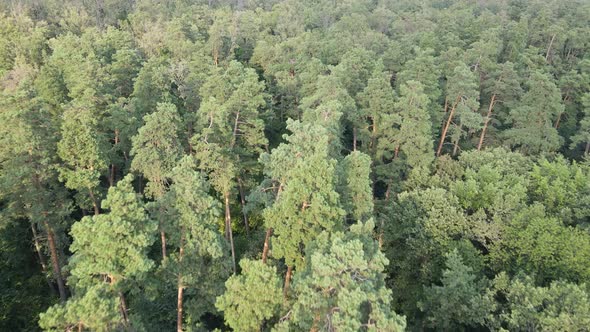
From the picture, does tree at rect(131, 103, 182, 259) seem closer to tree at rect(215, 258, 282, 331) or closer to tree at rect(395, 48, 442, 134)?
tree at rect(215, 258, 282, 331)

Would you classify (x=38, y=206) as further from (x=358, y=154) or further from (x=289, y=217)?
(x=358, y=154)

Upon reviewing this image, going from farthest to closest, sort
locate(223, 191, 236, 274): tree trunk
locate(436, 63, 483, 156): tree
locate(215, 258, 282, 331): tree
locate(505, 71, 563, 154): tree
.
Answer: locate(505, 71, 563, 154): tree → locate(436, 63, 483, 156): tree → locate(223, 191, 236, 274): tree trunk → locate(215, 258, 282, 331): tree

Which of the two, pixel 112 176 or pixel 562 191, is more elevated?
pixel 112 176

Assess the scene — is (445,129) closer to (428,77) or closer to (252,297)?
(428,77)

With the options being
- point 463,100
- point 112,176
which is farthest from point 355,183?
point 463,100

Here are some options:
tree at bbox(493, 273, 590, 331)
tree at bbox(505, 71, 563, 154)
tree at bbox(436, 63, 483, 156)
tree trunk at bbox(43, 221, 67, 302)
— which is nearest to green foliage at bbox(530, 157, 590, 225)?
tree at bbox(505, 71, 563, 154)
